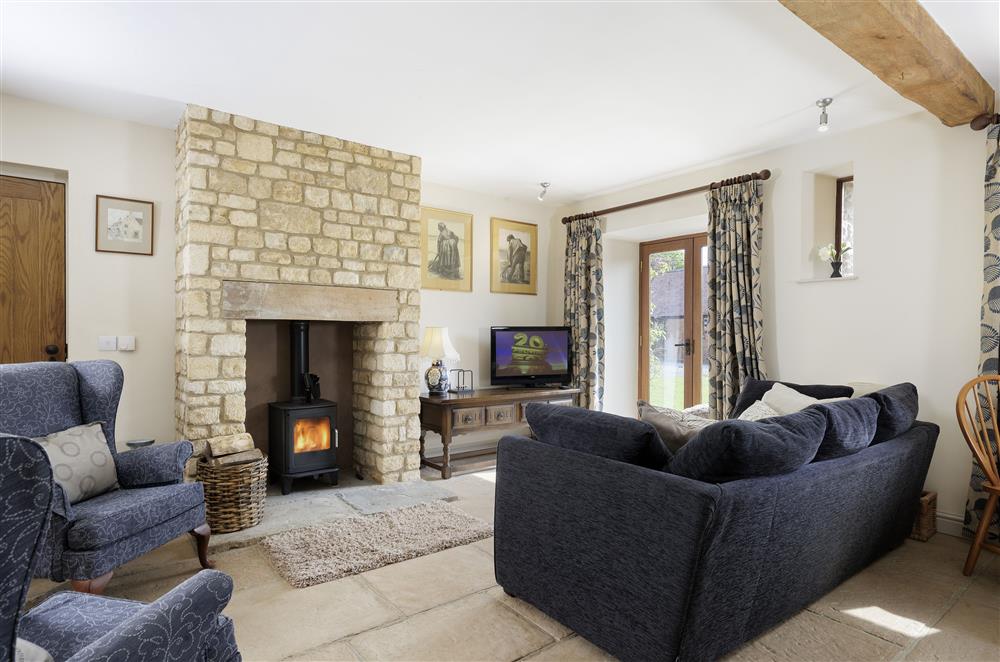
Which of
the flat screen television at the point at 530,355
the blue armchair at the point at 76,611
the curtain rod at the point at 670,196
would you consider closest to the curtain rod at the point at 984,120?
the curtain rod at the point at 670,196

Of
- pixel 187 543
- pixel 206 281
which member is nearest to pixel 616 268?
pixel 206 281

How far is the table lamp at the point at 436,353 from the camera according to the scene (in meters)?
4.74

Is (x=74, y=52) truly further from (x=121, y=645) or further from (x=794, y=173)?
(x=794, y=173)

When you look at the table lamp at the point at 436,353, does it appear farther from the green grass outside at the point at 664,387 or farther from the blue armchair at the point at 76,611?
the blue armchair at the point at 76,611

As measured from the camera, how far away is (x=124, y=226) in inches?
144

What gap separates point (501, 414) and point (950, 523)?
10.2 ft

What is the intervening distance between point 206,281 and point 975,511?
4.80m

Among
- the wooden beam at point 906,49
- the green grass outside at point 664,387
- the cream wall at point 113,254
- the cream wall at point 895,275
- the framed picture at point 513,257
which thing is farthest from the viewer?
the framed picture at point 513,257

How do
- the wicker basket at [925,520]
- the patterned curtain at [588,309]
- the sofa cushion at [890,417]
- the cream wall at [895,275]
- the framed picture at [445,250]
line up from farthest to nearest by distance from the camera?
1. the patterned curtain at [588,309]
2. the framed picture at [445,250]
3. the cream wall at [895,275]
4. the wicker basket at [925,520]
5. the sofa cushion at [890,417]

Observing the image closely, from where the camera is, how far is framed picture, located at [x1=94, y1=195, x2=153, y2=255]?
3596 millimetres

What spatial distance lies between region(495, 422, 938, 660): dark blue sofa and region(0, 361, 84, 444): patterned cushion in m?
2.04

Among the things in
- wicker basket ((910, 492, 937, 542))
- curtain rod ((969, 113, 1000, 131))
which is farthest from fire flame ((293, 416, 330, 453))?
curtain rod ((969, 113, 1000, 131))

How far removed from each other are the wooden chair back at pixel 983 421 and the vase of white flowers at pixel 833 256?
1139mm

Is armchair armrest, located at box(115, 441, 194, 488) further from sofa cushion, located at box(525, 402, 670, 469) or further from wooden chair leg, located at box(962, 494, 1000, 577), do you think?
wooden chair leg, located at box(962, 494, 1000, 577)
